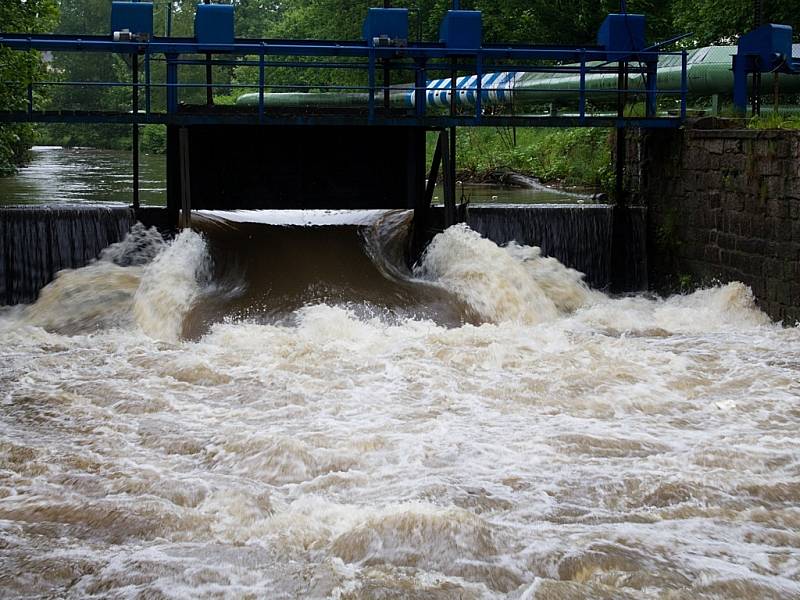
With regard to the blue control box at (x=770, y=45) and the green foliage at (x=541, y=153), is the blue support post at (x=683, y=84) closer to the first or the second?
the blue control box at (x=770, y=45)

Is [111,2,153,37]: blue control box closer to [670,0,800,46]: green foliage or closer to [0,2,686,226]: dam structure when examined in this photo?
[0,2,686,226]: dam structure

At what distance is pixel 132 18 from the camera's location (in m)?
13.8

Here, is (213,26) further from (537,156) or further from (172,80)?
(537,156)

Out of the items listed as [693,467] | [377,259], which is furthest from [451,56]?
[693,467]

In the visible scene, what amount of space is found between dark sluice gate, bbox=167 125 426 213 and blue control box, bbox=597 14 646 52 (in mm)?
2803

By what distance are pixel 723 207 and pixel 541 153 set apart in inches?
547

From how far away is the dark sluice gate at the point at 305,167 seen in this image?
589 inches

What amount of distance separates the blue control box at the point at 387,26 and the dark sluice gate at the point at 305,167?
145 cm

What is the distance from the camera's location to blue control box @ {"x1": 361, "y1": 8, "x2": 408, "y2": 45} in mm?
14164

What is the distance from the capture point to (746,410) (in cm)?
Answer: 896

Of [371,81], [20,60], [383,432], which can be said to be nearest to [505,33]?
[371,81]

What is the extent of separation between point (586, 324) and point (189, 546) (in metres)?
7.37

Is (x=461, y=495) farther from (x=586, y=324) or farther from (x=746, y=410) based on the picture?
(x=586, y=324)

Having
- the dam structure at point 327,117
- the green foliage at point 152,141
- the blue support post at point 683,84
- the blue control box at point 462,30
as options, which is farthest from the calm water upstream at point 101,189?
the green foliage at point 152,141
